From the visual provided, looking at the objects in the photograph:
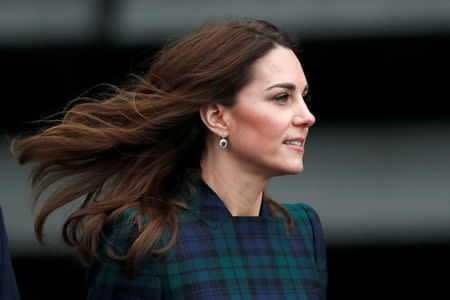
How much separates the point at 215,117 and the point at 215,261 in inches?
16.3

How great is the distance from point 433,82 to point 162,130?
2.13 m

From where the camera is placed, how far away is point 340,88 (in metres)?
4.60

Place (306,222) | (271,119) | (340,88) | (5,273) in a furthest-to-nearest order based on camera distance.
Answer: (340,88) → (306,222) → (271,119) → (5,273)

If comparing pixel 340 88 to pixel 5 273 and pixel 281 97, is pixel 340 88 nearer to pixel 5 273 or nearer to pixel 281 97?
pixel 281 97

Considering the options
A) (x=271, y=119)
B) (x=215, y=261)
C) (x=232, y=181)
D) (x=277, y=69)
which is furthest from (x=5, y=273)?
(x=277, y=69)

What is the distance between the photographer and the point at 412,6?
4543 mm

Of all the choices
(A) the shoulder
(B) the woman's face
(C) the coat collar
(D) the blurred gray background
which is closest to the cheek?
(B) the woman's face

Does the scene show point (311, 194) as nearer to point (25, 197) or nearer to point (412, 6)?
point (412, 6)

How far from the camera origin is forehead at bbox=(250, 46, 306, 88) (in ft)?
8.93

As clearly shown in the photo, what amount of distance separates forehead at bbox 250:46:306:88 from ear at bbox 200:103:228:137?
130mm

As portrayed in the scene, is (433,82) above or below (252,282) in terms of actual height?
above

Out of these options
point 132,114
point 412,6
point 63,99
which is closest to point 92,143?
point 132,114

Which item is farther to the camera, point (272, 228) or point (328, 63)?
point (328, 63)

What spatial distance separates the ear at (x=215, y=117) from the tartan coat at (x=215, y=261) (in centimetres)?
16
